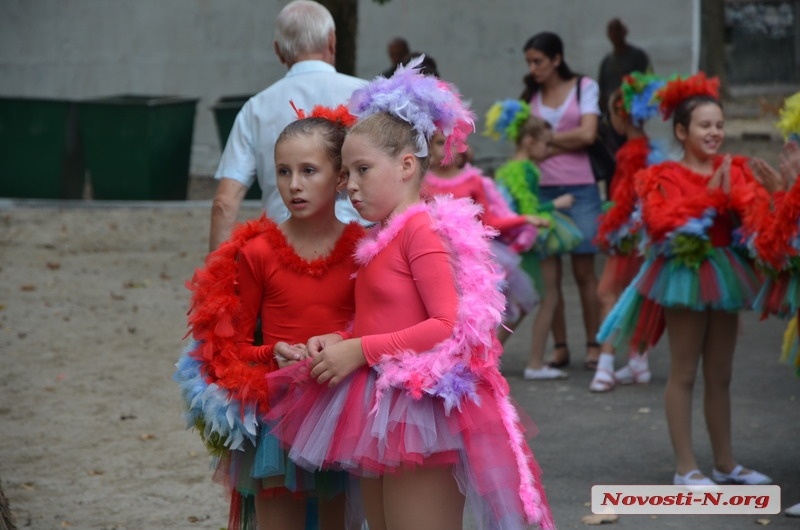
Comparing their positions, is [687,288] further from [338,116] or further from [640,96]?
[338,116]

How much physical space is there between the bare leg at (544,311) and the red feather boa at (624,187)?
76 cm

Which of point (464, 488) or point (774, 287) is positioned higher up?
point (774, 287)

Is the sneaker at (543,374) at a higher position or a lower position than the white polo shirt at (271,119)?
lower

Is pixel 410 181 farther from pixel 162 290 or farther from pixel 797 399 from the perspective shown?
pixel 162 290

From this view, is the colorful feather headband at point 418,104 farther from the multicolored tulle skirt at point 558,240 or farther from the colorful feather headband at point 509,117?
the colorful feather headband at point 509,117

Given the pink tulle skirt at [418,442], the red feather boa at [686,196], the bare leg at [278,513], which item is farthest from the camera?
the red feather boa at [686,196]

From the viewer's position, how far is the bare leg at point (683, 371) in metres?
5.39

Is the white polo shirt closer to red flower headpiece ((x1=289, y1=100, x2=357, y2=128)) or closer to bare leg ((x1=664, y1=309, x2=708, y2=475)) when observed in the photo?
red flower headpiece ((x1=289, y1=100, x2=357, y2=128))

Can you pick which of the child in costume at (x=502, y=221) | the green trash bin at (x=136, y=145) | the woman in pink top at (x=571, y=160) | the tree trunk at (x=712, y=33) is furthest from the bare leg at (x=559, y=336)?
the tree trunk at (x=712, y=33)

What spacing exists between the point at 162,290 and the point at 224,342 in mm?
7203

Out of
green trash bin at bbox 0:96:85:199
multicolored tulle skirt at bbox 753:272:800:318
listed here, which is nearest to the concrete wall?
green trash bin at bbox 0:96:85:199

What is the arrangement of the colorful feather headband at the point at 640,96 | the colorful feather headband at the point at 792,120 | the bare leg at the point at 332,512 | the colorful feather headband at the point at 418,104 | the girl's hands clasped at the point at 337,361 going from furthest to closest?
the colorful feather headband at the point at 640,96 → the colorful feather headband at the point at 792,120 → the bare leg at the point at 332,512 → the colorful feather headband at the point at 418,104 → the girl's hands clasped at the point at 337,361

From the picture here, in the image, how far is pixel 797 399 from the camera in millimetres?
7102

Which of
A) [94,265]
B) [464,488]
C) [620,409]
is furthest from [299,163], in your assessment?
[94,265]
